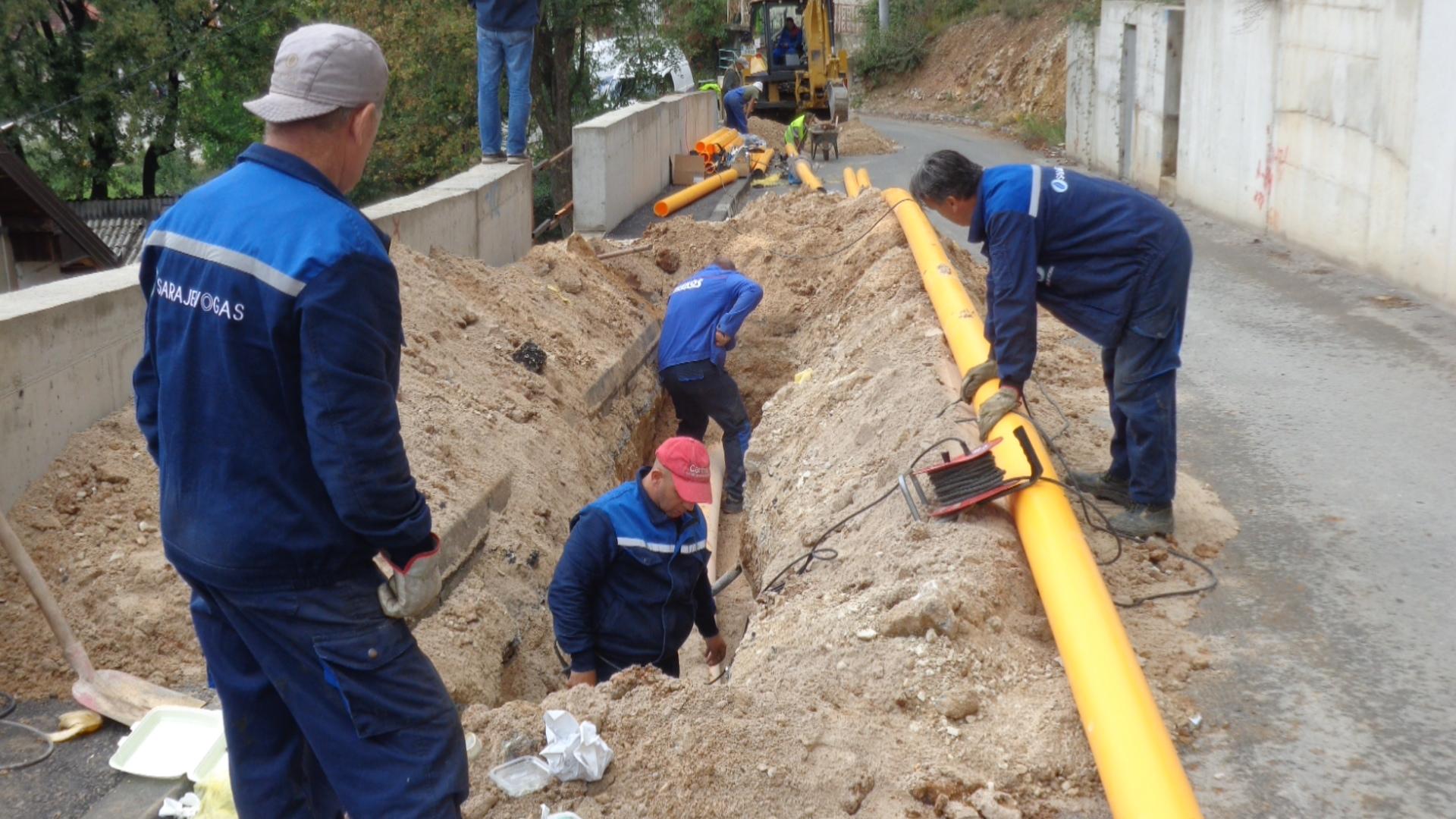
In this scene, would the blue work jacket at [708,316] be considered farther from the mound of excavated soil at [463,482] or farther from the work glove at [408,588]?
the work glove at [408,588]

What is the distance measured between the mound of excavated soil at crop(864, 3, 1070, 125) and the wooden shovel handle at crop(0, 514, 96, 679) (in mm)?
24668

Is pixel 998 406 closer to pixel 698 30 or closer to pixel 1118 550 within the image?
pixel 1118 550

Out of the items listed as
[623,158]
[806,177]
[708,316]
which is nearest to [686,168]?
[806,177]

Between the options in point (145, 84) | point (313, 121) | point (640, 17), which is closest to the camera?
point (313, 121)

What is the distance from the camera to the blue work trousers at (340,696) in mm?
2607

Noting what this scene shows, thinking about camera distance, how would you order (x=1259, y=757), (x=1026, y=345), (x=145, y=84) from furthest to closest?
1. (x=145, y=84)
2. (x=1026, y=345)
3. (x=1259, y=757)

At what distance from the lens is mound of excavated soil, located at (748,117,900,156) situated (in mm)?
23844

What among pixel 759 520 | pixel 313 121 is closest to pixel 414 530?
pixel 313 121

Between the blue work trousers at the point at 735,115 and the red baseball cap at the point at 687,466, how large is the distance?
1721 cm

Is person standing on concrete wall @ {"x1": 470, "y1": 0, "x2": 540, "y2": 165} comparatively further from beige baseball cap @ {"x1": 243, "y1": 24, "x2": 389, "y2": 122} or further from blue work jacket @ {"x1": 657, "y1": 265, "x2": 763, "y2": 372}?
beige baseball cap @ {"x1": 243, "y1": 24, "x2": 389, "y2": 122}

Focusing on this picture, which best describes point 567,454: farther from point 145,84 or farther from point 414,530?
point 145,84

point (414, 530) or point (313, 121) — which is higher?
point (313, 121)

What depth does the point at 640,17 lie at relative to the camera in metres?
23.3

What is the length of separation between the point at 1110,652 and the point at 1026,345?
165 centimetres
